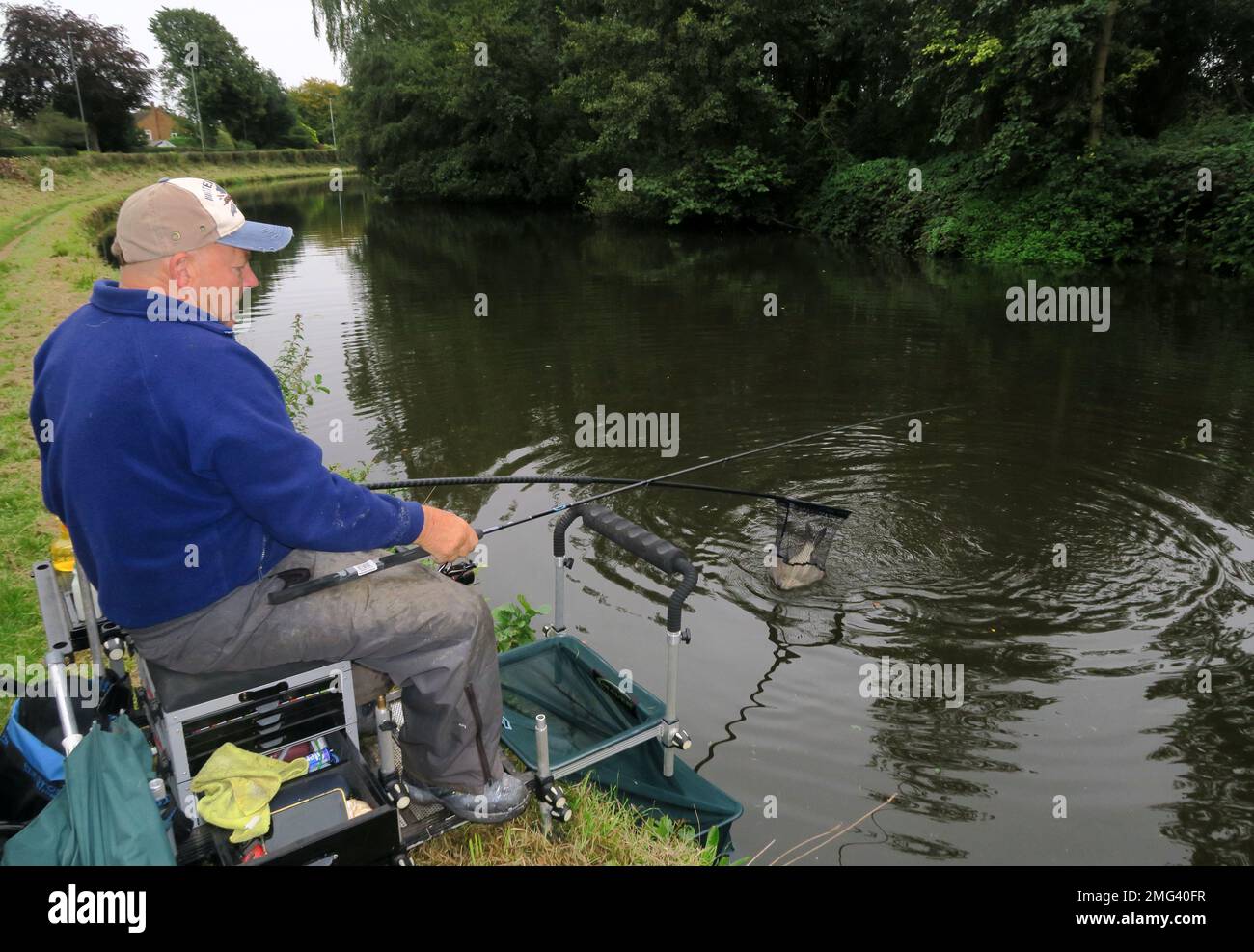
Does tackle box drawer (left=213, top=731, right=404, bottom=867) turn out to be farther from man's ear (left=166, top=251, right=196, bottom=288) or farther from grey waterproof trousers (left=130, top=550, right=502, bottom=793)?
man's ear (left=166, top=251, right=196, bottom=288)

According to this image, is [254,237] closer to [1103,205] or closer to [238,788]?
[238,788]

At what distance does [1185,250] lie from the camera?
1983 cm

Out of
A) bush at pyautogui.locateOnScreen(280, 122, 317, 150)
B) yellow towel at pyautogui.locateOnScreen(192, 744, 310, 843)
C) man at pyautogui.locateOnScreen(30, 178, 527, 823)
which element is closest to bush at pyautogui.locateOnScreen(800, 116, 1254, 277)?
man at pyautogui.locateOnScreen(30, 178, 527, 823)

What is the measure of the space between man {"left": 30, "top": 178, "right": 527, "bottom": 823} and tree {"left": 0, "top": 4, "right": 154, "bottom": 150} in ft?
180

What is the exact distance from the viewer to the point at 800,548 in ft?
20.9

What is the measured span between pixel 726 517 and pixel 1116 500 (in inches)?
138

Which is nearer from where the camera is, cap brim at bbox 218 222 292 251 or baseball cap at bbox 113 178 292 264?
baseball cap at bbox 113 178 292 264

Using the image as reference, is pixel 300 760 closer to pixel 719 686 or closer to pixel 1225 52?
pixel 719 686

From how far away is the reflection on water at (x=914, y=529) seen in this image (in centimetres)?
466

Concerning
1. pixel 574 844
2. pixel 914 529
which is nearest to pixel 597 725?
pixel 574 844

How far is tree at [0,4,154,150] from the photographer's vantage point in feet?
158

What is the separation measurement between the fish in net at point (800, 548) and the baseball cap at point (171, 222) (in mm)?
4239

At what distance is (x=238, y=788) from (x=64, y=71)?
196 ft
